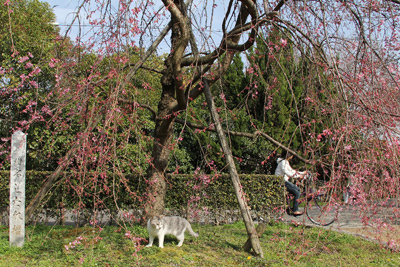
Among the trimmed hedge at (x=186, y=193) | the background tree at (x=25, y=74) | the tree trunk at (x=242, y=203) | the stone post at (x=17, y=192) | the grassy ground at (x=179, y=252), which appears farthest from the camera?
the background tree at (x=25, y=74)

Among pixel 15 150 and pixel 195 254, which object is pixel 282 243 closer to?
pixel 195 254

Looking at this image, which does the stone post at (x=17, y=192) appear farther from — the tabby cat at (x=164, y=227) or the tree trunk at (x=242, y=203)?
the tree trunk at (x=242, y=203)

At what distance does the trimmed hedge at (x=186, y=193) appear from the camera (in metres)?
7.24

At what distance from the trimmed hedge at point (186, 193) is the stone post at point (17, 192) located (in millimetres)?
1934

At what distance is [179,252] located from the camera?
478 cm

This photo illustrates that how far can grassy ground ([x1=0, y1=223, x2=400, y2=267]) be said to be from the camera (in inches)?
170

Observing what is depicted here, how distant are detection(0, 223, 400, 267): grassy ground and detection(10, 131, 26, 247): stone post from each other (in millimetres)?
176

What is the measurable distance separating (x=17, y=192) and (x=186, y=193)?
3.41 m

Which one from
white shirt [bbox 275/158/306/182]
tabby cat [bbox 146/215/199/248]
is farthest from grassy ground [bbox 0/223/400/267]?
white shirt [bbox 275/158/306/182]

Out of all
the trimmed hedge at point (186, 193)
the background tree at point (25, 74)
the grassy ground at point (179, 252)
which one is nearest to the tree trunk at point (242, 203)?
the grassy ground at point (179, 252)

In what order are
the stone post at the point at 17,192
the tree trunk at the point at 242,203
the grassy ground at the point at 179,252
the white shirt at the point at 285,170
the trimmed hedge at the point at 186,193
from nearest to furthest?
1. the grassy ground at the point at 179,252
2. the tree trunk at the point at 242,203
3. the stone post at the point at 17,192
4. the trimmed hedge at the point at 186,193
5. the white shirt at the point at 285,170

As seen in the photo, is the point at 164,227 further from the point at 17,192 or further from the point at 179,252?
the point at 17,192

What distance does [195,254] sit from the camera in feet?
15.7

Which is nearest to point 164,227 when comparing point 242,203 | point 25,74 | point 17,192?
point 242,203
